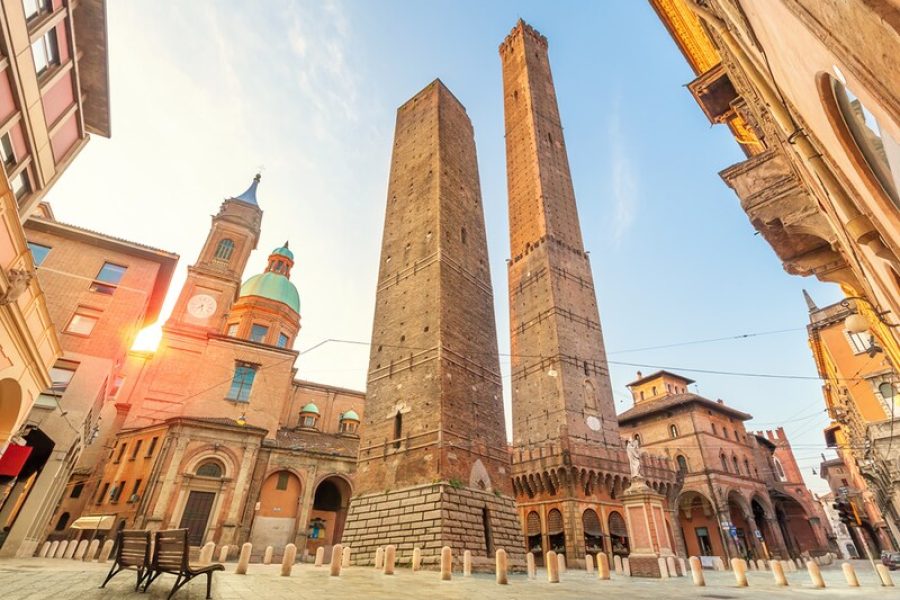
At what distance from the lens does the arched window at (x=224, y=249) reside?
3403 cm

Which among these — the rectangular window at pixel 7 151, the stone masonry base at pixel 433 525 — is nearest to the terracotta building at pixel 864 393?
the stone masonry base at pixel 433 525

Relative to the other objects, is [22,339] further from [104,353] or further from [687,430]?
[687,430]

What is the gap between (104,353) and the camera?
17.8m

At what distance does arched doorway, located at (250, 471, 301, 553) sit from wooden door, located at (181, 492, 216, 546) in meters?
2.20

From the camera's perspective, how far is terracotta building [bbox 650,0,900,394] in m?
2.17

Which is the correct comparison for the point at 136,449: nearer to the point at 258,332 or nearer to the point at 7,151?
the point at 258,332

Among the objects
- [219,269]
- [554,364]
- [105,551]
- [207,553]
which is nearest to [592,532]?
[554,364]

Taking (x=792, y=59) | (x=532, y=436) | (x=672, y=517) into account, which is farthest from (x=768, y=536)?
(x=792, y=59)

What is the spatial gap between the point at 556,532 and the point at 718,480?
15123 mm

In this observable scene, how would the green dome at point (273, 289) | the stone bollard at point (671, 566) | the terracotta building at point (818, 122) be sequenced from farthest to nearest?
the green dome at point (273, 289), the stone bollard at point (671, 566), the terracotta building at point (818, 122)

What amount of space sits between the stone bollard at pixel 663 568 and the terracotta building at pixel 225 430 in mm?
16804

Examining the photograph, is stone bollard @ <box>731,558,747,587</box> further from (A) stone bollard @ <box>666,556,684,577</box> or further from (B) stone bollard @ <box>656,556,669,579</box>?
(A) stone bollard @ <box>666,556,684,577</box>

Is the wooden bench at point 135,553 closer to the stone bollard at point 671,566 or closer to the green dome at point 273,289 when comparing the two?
the stone bollard at point 671,566

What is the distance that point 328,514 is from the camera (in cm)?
2498
